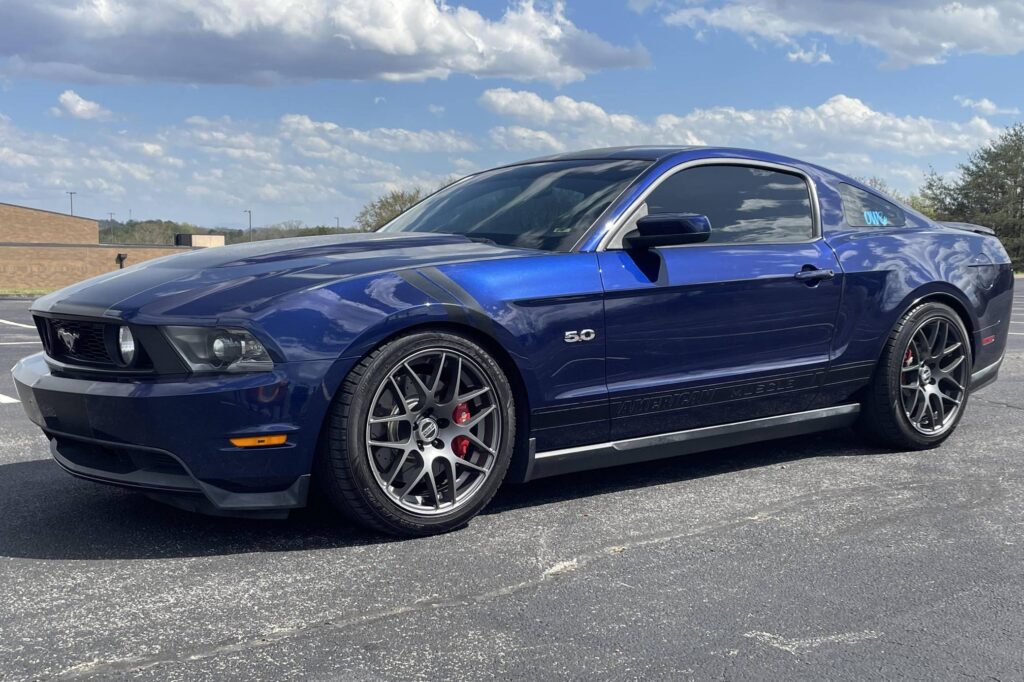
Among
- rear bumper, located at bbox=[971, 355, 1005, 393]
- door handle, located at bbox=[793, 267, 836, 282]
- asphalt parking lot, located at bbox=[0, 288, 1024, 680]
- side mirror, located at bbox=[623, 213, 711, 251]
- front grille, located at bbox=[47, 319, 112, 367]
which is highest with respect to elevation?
side mirror, located at bbox=[623, 213, 711, 251]

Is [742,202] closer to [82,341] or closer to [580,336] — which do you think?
[580,336]

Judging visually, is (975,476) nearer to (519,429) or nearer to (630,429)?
(630,429)

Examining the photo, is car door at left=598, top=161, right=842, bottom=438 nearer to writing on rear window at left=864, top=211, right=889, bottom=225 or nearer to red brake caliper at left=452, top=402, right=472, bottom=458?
writing on rear window at left=864, top=211, right=889, bottom=225

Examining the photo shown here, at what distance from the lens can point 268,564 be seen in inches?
143

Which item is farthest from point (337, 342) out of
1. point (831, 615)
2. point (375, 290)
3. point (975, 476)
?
point (975, 476)

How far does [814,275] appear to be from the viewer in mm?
5031

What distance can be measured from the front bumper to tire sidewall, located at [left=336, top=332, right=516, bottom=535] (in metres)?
0.13

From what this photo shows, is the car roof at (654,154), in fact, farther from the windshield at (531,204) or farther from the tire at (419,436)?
→ the tire at (419,436)

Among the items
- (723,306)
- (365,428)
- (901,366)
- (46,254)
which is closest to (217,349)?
(365,428)

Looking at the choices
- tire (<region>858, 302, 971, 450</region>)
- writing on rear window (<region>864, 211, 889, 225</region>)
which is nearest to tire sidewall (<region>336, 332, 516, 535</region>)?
tire (<region>858, 302, 971, 450</region>)

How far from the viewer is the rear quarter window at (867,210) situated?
18.2ft

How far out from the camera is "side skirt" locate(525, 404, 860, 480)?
4328mm

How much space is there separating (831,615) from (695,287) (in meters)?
1.73

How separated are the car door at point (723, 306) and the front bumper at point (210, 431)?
1327 mm
